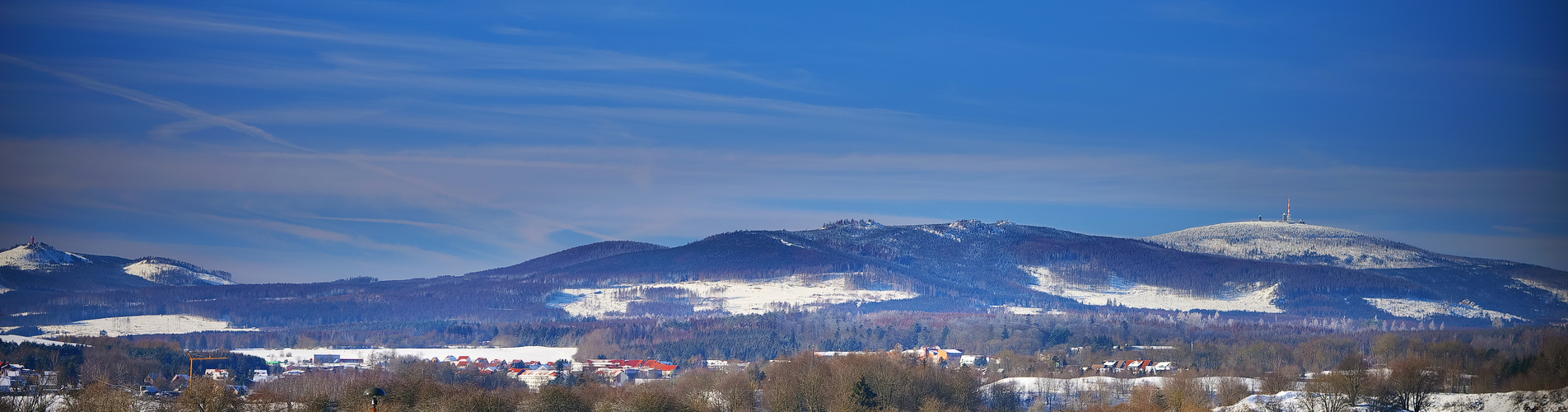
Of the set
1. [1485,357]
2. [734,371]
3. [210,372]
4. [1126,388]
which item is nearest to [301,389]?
[210,372]

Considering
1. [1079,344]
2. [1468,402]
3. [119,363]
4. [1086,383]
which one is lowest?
[1468,402]

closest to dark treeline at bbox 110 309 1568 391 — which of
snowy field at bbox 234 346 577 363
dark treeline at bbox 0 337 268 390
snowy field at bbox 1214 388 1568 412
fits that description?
snowy field at bbox 234 346 577 363

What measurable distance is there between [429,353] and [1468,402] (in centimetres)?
11978

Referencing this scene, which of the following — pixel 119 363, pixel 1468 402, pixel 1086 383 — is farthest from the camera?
pixel 119 363

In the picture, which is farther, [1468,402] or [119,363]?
[119,363]

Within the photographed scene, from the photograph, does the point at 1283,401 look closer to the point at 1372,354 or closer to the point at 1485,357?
the point at 1485,357

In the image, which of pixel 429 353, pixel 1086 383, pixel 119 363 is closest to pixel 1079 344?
pixel 1086 383

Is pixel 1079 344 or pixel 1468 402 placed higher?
pixel 1079 344

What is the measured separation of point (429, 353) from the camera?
17962 centimetres

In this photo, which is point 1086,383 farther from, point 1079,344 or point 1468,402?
point 1079,344

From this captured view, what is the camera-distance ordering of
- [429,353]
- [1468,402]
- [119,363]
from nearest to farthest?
[1468,402] < [119,363] < [429,353]

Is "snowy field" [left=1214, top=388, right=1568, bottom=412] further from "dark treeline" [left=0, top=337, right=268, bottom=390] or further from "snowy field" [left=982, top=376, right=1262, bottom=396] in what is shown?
"dark treeline" [left=0, top=337, right=268, bottom=390]

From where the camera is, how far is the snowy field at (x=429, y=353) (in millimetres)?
164750

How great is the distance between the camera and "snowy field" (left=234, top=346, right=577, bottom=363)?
165 meters
